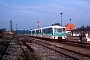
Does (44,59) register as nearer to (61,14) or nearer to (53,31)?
(53,31)

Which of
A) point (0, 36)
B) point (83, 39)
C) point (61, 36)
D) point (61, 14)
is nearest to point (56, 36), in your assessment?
point (61, 36)

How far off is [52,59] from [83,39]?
63.3 feet

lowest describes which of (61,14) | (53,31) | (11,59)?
(11,59)

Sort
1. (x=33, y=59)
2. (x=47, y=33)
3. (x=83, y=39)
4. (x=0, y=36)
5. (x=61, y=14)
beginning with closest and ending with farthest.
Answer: (x=33, y=59)
(x=83, y=39)
(x=47, y=33)
(x=0, y=36)
(x=61, y=14)

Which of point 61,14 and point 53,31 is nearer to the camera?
point 53,31

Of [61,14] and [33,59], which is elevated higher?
[61,14]

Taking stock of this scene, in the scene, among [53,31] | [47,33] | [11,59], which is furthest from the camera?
[47,33]

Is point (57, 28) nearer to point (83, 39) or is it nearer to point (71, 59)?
point (83, 39)

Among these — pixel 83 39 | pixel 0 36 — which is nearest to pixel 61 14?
pixel 0 36

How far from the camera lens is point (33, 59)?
13.1 metres

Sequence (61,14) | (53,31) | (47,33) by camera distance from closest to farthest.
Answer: (53,31) < (47,33) < (61,14)

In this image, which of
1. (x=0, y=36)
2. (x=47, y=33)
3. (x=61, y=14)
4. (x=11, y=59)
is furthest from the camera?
(x=61, y=14)

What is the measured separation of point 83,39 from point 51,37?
10.8m

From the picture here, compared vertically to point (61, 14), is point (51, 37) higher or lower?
lower
